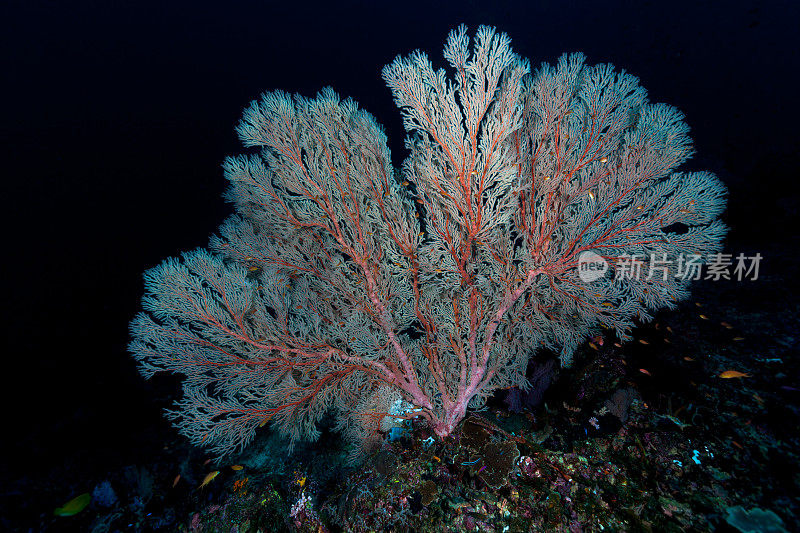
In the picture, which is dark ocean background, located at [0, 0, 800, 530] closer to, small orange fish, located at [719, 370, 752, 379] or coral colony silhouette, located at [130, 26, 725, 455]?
small orange fish, located at [719, 370, 752, 379]

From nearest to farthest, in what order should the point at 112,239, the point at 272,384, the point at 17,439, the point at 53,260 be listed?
the point at 272,384 → the point at 17,439 → the point at 53,260 → the point at 112,239

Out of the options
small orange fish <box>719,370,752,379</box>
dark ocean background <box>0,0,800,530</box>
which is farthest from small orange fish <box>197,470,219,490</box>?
small orange fish <box>719,370,752,379</box>

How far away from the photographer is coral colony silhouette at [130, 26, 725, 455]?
8.15ft

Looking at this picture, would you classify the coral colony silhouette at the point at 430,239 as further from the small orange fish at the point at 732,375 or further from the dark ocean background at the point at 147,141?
the dark ocean background at the point at 147,141

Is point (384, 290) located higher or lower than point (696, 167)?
lower

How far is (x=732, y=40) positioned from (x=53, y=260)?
1853 inches

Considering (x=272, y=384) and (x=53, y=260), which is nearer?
(x=272, y=384)

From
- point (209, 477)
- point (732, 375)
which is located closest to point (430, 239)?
point (732, 375)

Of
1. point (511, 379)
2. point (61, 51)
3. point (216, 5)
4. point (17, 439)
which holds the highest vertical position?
point (216, 5)

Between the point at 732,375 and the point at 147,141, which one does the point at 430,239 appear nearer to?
the point at 732,375

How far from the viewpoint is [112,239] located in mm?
16625

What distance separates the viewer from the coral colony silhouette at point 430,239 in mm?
2484

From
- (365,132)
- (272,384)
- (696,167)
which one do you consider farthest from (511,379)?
(696,167)

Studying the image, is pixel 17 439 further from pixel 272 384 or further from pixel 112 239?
pixel 112 239
